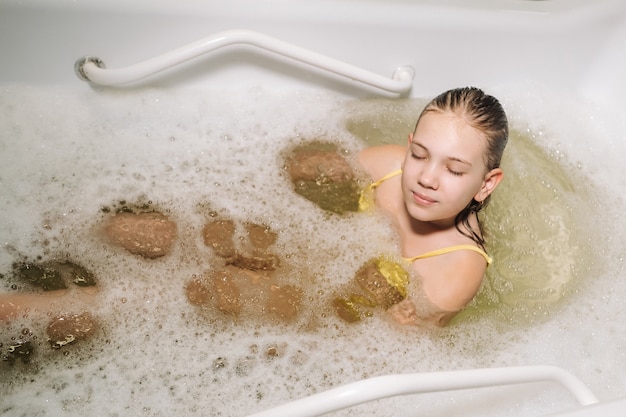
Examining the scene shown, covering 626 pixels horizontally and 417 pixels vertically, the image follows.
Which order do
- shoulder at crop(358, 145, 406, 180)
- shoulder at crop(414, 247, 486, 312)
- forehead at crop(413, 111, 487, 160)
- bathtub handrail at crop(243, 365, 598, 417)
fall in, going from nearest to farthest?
bathtub handrail at crop(243, 365, 598, 417) → forehead at crop(413, 111, 487, 160) → shoulder at crop(414, 247, 486, 312) → shoulder at crop(358, 145, 406, 180)

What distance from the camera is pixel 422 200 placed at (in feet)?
3.61

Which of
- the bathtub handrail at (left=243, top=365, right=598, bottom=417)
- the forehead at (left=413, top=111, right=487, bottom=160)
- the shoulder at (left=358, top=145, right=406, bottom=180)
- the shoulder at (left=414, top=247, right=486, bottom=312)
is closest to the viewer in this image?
the bathtub handrail at (left=243, top=365, right=598, bottom=417)

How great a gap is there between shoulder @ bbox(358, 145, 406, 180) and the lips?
0.22 metres

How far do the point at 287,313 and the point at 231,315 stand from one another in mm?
99

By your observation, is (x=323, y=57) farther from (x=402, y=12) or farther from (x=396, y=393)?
(x=396, y=393)

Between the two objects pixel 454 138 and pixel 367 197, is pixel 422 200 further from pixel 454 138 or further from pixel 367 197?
pixel 367 197

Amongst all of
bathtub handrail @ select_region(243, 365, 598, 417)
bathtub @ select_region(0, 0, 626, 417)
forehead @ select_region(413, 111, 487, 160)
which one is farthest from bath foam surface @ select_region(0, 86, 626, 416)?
forehead @ select_region(413, 111, 487, 160)

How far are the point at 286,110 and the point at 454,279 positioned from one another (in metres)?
0.51

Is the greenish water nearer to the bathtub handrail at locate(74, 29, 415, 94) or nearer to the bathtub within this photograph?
the bathtub

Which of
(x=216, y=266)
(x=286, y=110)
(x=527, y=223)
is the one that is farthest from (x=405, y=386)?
(x=286, y=110)

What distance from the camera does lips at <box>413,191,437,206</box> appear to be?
3.59 ft

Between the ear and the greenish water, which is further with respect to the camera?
the greenish water

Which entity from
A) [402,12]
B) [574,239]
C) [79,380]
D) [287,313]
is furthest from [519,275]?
[79,380]

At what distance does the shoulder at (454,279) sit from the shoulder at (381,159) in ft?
0.70
